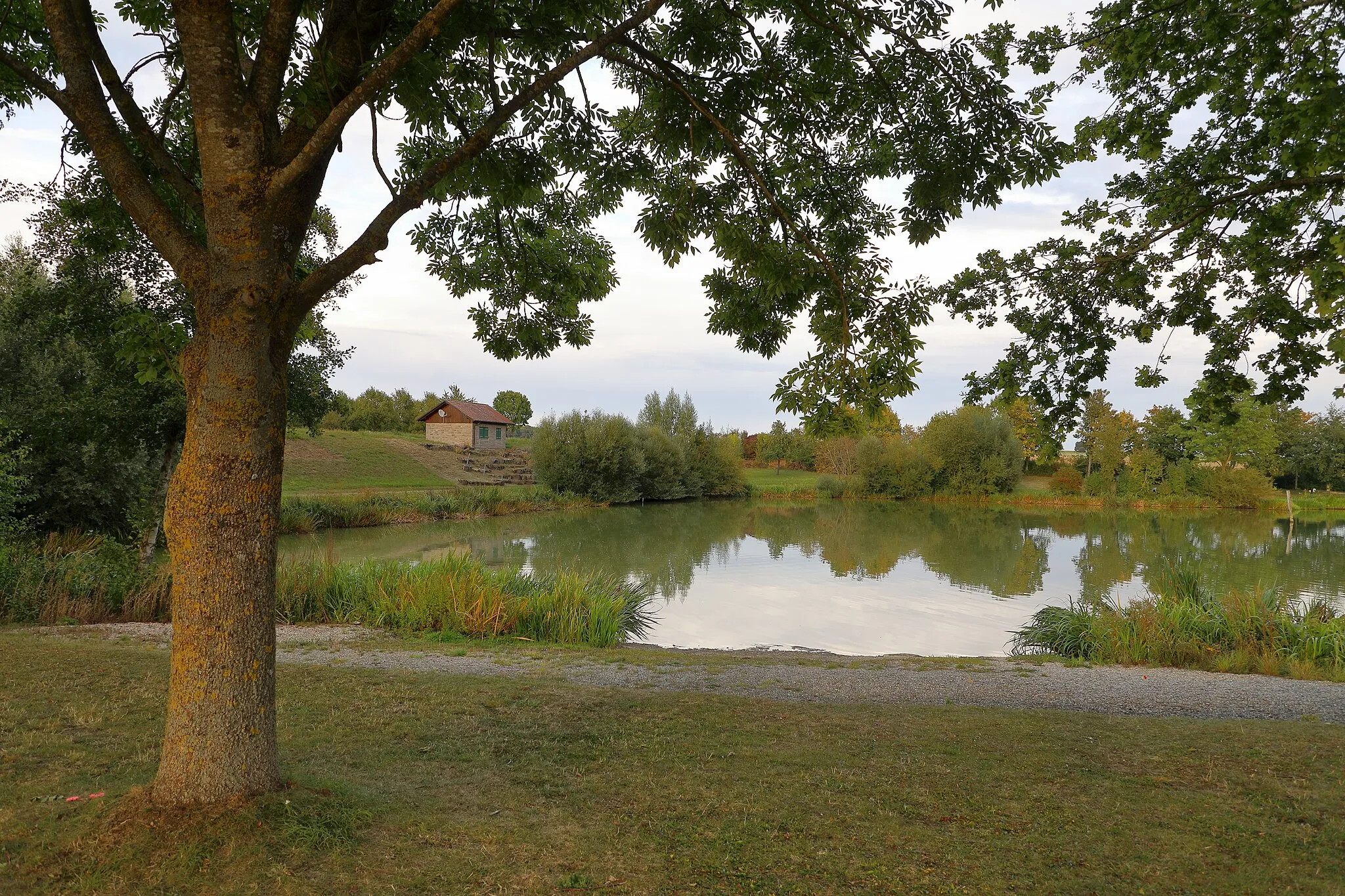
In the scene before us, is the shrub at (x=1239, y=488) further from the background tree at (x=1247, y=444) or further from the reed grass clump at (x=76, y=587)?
the reed grass clump at (x=76, y=587)

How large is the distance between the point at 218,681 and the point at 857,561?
19371 millimetres

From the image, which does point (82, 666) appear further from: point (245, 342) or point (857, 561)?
point (857, 561)

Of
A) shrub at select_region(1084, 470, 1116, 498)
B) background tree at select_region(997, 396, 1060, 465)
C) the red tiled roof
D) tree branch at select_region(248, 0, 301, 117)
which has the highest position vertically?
the red tiled roof

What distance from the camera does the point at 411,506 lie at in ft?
101

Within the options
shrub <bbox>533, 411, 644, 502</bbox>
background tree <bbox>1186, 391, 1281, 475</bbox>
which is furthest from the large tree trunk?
background tree <bbox>1186, 391, 1281, 475</bbox>

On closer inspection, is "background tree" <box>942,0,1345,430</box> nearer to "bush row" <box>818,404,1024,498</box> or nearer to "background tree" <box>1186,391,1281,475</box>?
"background tree" <box>1186,391,1281,475</box>

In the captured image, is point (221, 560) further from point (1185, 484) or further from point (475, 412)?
point (475, 412)

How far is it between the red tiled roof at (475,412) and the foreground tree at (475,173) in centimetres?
A: 5297

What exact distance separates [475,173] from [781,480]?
59.4 meters

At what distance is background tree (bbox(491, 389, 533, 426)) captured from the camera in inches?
3711

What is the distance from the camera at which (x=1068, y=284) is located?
22.7ft

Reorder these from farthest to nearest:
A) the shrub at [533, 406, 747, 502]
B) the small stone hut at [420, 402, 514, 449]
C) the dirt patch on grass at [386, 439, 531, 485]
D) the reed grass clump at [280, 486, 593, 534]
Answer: the small stone hut at [420, 402, 514, 449] < the dirt patch on grass at [386, 439, 531, 485] < the shrub at [533, 406, 747, 502] < the reed grass clump at [280, 486, 593, 534]

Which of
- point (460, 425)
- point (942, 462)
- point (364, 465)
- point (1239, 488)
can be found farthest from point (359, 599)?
point (1239, 488)

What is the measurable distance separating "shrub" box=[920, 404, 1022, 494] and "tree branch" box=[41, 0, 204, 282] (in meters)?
51.9
